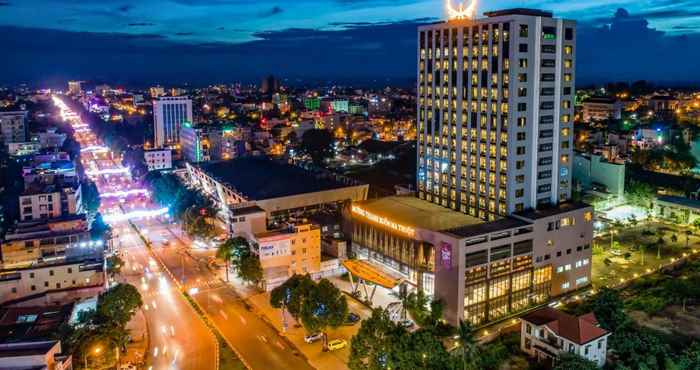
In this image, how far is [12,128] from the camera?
107500 millimetres

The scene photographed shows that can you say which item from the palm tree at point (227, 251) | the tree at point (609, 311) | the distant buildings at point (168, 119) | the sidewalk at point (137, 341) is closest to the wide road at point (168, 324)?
the sidewalk at point (137, 341)

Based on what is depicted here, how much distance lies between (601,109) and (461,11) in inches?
3401

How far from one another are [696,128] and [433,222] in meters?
70.4

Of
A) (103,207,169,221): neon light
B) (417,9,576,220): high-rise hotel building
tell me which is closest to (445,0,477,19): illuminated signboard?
(417,9,576,220): high-rise hotel building

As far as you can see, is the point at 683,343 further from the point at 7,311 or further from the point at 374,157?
the point at 374,157

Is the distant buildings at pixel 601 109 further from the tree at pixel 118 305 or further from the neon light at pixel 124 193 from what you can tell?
the tree at pixel 118 305

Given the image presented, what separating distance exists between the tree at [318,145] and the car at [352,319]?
64195mm

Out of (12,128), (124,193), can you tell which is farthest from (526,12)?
(12,128)

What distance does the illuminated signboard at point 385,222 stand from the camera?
40713mm

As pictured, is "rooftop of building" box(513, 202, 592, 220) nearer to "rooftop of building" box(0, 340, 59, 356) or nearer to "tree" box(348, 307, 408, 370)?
"tree" box(348, 307, 408, 370)

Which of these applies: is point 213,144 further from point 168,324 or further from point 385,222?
point 168,324

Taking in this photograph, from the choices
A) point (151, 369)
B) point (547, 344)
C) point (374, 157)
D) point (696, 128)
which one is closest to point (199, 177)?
point (374, 157)

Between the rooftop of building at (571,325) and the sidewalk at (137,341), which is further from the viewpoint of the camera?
the sidewalk at (137,341)

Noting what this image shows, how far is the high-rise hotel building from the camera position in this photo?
4150cm
